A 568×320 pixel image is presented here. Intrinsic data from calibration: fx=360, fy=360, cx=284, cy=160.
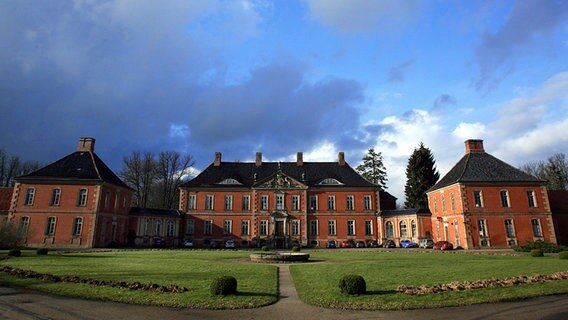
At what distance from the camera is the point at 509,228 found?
39.0m

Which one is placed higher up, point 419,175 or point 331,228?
point 419,175

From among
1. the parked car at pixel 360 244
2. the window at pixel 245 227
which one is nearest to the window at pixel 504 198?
the parked car at pixel 360 244

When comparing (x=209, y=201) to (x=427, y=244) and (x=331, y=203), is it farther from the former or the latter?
(x=427, y=244)

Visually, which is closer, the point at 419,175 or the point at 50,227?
the point at 50,227

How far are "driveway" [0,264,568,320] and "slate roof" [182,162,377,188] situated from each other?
4215 centimetres

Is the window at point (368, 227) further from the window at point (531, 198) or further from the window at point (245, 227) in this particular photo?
the window at point (531, 198)

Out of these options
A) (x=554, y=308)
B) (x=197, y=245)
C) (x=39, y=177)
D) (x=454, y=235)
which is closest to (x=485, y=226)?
(x=454, y=235)

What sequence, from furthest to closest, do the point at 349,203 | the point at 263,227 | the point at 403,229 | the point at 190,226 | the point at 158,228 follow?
the point at 349,203 < the point at 263,227 < the point at 190,226 < the point at 403,229 < the point at 158,228

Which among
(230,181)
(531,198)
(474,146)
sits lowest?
(531,198)

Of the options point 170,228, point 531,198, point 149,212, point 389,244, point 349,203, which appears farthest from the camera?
point 349,203

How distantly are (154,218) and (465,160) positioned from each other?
39912 millimetres

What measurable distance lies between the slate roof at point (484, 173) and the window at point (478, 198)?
1.23m

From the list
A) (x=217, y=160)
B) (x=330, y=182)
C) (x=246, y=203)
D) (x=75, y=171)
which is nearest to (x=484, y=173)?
(x=330, y=182)

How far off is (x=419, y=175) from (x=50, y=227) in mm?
51555
